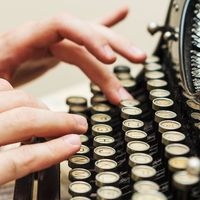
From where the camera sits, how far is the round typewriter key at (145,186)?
982 mm

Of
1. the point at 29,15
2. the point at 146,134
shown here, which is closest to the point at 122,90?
the point at 146,134

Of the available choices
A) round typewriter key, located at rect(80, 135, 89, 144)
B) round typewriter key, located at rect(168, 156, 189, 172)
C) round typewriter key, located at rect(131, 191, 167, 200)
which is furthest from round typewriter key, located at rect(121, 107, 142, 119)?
round typewriter key, located at rect(131, 191, 167, 200)

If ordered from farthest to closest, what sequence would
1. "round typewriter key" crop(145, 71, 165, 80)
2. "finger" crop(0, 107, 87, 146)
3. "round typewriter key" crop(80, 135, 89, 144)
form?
"round typewriter key" crop(145, 71, 165, 80), "round typewriter key" crop(80, 135, 89, 144), "finger" crop(0, 107, 87, 146)

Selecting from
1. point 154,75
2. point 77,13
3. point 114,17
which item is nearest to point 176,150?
point 154,75

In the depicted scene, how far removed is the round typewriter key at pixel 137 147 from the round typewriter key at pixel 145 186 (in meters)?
0.17

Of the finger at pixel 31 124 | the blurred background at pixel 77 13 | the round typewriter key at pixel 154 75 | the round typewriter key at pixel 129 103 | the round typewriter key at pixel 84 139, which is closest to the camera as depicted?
the finger at pixel 31 124

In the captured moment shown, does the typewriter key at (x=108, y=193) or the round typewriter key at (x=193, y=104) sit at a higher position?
the round typewriter key at (x=193, y=104)

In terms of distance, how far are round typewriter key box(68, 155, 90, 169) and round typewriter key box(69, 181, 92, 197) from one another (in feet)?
0.26

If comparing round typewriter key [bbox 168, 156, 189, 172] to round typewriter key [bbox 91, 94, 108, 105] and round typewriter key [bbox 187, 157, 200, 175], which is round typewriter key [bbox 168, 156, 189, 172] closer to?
round typewriter key [bbox 187, 157, 200, 175]

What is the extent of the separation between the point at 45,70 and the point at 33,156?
0.73 metres

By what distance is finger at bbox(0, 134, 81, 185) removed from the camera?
106 cm

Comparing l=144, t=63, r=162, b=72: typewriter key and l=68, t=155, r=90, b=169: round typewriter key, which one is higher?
l=144, t=63, r=162, b=72: typewriter key

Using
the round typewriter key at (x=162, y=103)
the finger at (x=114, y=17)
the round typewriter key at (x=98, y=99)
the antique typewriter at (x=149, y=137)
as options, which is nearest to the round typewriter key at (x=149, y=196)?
the antique typewriter at (x=149, y=137)

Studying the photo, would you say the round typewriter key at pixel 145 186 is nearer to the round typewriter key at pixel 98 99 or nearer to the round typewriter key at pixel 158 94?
the round typewriter key at pixel 158 94
